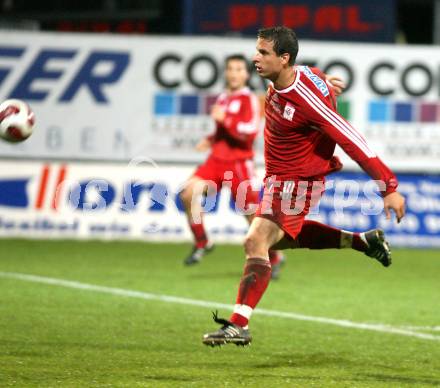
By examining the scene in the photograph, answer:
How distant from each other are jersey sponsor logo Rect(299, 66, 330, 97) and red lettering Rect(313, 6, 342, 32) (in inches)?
388

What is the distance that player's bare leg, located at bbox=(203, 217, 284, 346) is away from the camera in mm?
6973

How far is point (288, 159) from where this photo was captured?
24.9 feet

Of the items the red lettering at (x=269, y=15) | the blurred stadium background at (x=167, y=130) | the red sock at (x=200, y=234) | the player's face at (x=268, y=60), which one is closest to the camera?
the player's face at (x=268, y=60)

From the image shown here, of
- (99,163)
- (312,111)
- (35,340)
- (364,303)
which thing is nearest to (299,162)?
(312,111)

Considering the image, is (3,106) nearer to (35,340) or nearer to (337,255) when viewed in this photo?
(35,340)

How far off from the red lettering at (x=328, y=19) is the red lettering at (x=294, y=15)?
17 centimetres

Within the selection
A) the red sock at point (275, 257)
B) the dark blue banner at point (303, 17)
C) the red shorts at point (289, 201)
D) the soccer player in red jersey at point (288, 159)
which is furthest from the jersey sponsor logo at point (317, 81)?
the dark blue banner at point (303, 17)

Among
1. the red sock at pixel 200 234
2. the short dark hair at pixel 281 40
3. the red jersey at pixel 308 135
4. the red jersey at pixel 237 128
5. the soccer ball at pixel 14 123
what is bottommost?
the red sock at pixel 200 234

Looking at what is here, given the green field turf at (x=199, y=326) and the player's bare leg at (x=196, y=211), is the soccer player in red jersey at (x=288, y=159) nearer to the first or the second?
the green field turf at (x=199, y=326)

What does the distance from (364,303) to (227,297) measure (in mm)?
1250

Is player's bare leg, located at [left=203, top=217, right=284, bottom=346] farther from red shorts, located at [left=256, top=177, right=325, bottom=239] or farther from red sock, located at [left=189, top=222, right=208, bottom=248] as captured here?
red sock, located at [left=189, top=222, right=208, bottom=248]

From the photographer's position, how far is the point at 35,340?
7918 mm

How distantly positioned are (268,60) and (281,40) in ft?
0.50

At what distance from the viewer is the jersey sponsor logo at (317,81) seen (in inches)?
289
